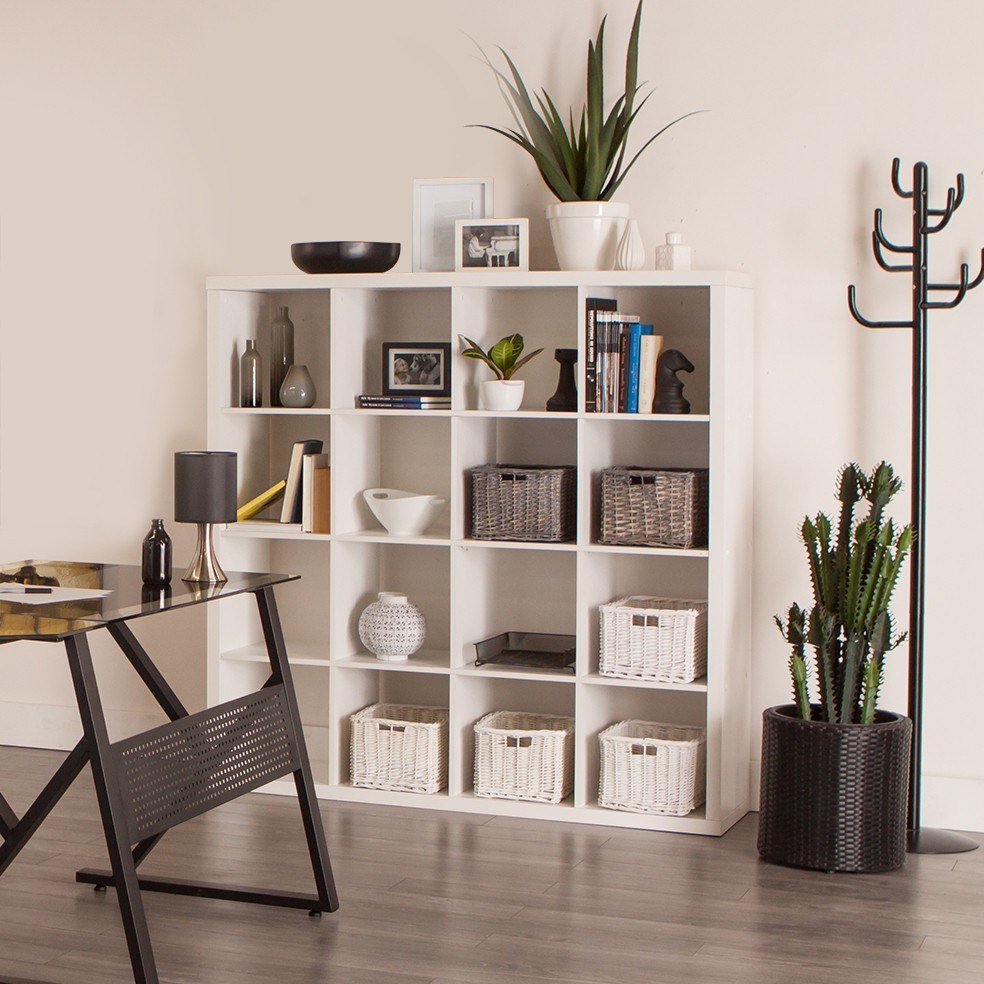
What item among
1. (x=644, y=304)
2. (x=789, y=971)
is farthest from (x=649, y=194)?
(x=789, y=971)

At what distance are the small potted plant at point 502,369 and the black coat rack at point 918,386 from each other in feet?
3.25

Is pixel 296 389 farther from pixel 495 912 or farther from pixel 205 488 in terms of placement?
pixel 495 912

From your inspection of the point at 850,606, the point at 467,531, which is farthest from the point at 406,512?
the point at 850,606

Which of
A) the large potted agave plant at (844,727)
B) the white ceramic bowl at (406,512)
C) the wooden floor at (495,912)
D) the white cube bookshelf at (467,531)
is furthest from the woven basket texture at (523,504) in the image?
the wooden floor at (495,912)

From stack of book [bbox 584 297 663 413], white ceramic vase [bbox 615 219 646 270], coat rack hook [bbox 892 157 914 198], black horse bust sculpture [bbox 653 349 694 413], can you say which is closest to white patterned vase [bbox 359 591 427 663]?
stack of book [bbox 584 297 663 413]

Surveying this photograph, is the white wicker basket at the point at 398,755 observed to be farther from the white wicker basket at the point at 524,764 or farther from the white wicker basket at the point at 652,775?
the white wicker basket at the point at 652,775

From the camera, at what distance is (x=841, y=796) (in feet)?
12.5

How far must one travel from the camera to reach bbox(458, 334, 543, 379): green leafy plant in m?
4.34

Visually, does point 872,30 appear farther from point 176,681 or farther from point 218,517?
point 176,681

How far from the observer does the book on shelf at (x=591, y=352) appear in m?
4.22

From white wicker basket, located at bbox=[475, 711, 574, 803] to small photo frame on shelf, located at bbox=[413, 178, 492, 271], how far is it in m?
1.48

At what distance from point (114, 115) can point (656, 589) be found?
2.49m

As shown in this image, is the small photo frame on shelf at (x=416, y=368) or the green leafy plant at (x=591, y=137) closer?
the green leafy plant at (x=591, y=137)

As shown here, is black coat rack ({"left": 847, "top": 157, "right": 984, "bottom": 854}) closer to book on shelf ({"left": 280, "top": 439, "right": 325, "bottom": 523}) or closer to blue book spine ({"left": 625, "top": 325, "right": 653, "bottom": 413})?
blue book spine ({"left": 625, "top": 325, "right": 653, "bottom": 413})
